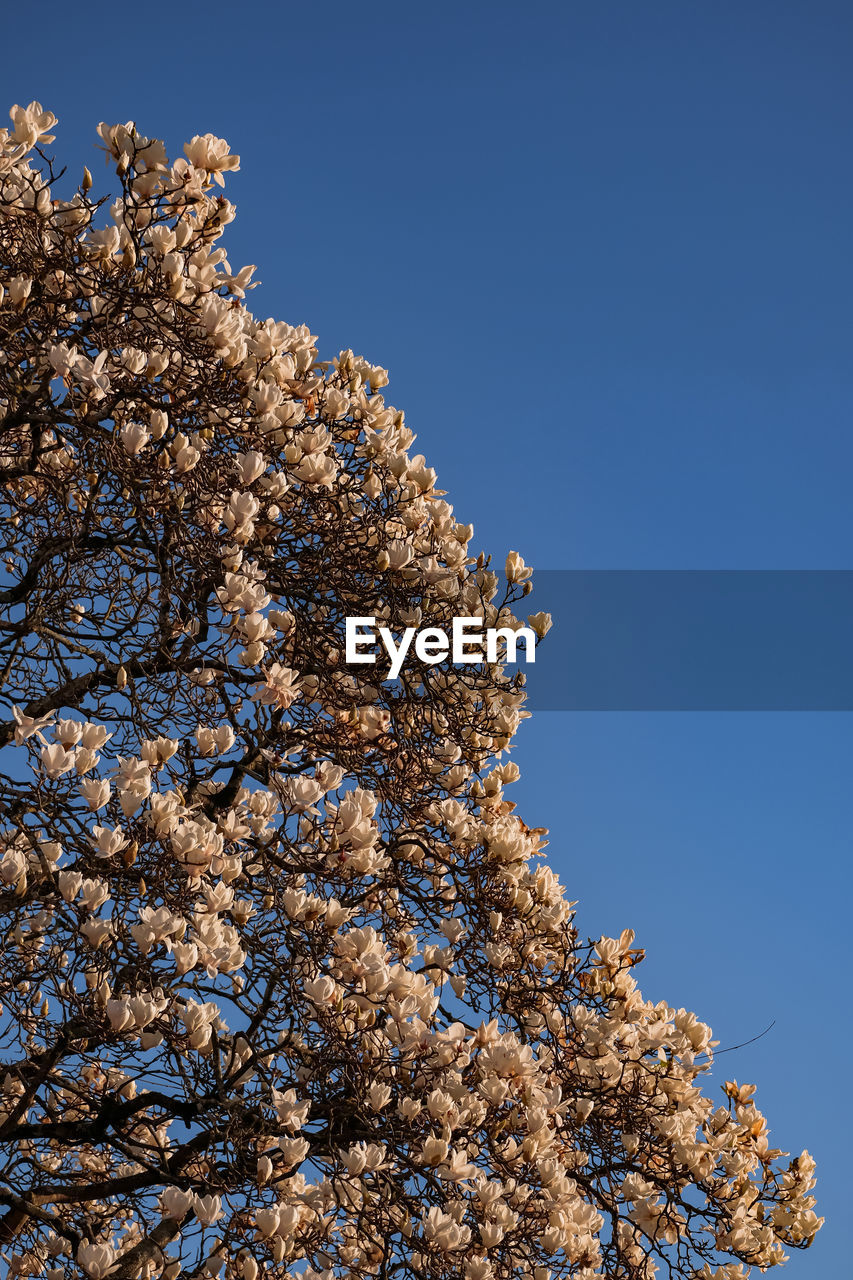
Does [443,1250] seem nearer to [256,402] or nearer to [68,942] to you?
[68,942]

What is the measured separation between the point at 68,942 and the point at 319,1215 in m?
1.27

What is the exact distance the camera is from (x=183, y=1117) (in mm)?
4453

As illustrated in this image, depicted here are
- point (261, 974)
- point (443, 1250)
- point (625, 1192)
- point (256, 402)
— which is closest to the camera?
point (443, 1250)

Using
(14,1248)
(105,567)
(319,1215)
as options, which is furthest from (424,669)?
(14,1248)

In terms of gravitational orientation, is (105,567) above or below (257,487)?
below

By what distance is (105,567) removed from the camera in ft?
15.5

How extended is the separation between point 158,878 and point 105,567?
135 cm

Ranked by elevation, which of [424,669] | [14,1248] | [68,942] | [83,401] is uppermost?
[83,401]

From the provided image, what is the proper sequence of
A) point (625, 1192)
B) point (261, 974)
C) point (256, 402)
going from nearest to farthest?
point (261, 974) < point (256, 402) < point (625, 1192)

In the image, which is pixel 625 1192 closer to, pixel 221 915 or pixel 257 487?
pixel 221 915

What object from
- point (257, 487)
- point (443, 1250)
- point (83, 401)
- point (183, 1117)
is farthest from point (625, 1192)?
point (83, 401)

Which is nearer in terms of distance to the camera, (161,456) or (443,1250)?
(443,1250)

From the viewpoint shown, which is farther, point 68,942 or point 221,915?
point 221,915

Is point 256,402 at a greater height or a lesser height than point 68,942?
greater
